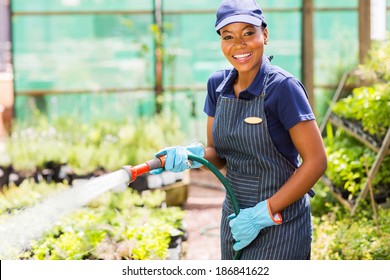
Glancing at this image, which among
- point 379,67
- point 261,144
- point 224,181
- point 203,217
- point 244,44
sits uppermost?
point 244,44

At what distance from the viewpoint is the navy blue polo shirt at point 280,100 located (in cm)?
224

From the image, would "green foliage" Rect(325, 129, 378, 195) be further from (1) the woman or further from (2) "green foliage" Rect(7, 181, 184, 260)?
(1) the woman

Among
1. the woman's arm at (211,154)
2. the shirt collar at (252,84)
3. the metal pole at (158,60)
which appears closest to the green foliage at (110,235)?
the woman's arm at (211,154)

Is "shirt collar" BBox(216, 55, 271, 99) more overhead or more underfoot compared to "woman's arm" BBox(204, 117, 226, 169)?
more overhead

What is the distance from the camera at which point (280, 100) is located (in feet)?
7.46

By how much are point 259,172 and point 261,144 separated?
0.11 m

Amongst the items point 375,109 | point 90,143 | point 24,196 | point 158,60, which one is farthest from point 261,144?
point 158,60

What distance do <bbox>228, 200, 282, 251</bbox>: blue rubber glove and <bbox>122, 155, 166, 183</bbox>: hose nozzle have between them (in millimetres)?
307

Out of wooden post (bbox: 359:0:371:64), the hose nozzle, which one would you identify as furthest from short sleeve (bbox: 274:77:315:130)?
wooden post (bbox: 359:0:371:64)

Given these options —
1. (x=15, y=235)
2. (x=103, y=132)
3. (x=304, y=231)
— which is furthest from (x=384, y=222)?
(x=103, y=132)

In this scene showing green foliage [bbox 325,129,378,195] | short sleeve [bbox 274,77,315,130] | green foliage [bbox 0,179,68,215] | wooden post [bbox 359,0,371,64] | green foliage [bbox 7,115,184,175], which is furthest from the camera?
green foliage [bbox 7,115,184,175]

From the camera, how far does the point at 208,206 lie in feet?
18.6

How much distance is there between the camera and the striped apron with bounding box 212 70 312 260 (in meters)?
2.34

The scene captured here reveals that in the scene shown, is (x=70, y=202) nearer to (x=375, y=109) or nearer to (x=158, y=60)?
(x=375, y=109)
